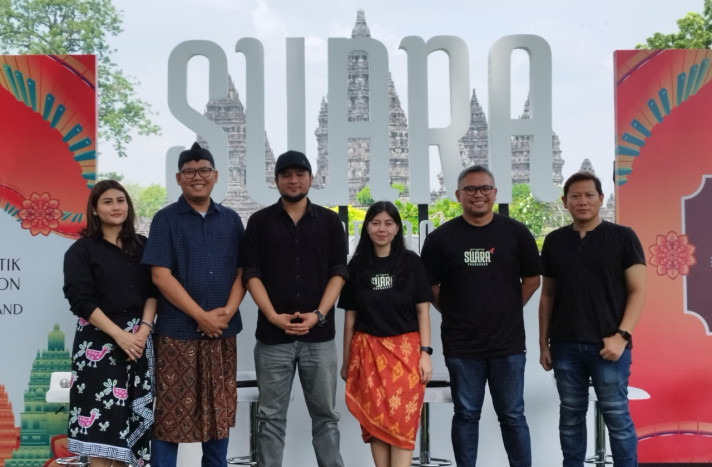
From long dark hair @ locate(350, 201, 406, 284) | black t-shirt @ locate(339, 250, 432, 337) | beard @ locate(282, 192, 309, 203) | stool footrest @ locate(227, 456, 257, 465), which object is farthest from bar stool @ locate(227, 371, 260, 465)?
beard @ locate(282, 192, 309, 203)

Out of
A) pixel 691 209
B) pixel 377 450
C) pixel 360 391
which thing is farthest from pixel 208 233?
pixel 691 209

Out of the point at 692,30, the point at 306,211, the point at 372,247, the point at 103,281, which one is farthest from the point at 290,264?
the point at 692,30

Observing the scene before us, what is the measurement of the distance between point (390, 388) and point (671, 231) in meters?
1.93

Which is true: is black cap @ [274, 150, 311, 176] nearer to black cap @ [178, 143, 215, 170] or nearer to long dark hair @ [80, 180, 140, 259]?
black cap @ [178, 143, 215, 170]

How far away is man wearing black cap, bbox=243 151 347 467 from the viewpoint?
2877 millimetres

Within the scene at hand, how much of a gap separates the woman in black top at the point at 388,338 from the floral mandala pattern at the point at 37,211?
1.80 m

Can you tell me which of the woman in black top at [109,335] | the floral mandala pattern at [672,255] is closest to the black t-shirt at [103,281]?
the woman in black top at [109,335]

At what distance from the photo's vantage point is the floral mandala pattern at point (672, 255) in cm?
390

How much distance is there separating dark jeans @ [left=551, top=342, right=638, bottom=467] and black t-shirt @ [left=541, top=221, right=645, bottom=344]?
8 centimetres

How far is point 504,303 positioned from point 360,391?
67 cm

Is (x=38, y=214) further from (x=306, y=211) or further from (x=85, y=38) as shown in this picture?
(x=85, y=38)

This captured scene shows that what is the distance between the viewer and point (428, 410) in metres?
3.37

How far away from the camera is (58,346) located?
3.83m

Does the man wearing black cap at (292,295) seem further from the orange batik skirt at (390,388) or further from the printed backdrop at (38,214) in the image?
the printed backdrop at (38,214)
